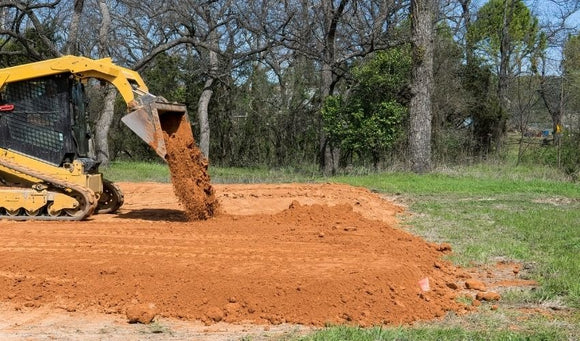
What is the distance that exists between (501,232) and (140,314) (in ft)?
20.9

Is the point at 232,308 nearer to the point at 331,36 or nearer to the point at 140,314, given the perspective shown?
the point at 140,314

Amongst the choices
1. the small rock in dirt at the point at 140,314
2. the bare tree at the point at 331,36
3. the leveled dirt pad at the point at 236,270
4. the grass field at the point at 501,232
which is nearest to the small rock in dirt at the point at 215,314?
the leveled dirt pad at the point at 236,270

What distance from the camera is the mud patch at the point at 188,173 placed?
382 inches

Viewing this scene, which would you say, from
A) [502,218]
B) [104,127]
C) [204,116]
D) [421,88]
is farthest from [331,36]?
[502,218]

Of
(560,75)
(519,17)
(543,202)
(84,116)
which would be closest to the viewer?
(84,116)

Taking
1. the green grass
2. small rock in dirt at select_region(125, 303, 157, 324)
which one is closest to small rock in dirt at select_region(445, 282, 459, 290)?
the green grass

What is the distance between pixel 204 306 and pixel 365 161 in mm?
17316

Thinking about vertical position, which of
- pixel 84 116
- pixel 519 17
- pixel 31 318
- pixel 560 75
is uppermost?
pixel 519 17

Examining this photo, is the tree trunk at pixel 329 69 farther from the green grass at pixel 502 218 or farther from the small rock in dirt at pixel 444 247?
the small rock in dirt at pixel 444 247

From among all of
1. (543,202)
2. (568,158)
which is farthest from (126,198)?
(568,158)

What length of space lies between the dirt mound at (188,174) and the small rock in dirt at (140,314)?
14.0ft

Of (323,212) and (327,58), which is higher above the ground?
(327,58)

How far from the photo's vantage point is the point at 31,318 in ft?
18.5

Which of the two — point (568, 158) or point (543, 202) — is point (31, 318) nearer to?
point (543, 202)
